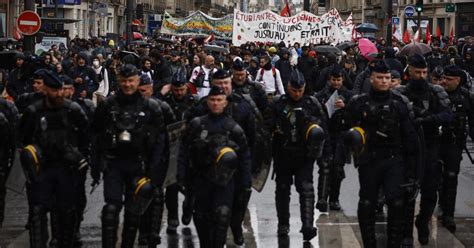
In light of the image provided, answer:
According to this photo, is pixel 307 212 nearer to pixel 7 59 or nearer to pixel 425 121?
pixel 425 121

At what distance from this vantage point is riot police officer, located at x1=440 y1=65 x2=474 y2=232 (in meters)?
11.1

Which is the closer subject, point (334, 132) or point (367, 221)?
point (367, 221)

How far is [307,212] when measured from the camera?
10.4m

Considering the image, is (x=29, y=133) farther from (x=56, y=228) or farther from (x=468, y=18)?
(x=468, y=18)

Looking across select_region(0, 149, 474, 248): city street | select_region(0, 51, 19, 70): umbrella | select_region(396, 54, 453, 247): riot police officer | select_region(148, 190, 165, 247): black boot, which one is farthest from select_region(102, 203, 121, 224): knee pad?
select_region(0, 51, 19, 70): umbrella

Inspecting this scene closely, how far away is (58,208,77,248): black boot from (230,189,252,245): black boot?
1.55 metres

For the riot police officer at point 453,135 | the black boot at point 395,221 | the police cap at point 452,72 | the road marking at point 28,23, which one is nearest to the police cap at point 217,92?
the black boot at point 395,221

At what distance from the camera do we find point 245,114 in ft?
33.0

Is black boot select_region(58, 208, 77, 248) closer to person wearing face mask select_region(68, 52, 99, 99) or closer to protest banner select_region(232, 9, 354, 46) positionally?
person wearing face mask select_region(68, 52, 99, 99)

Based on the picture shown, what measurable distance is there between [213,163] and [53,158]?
1.44 m

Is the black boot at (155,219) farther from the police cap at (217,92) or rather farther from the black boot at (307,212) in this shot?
the black boot at (307,212)

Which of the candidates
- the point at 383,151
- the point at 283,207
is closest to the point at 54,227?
the point at 283,207

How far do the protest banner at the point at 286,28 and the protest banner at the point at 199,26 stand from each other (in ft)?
29.4

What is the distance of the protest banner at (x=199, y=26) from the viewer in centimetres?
4212
